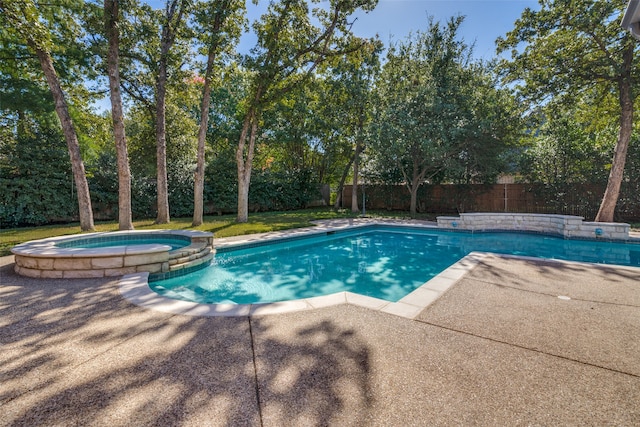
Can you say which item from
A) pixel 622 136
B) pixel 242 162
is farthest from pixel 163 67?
pixel 622 136

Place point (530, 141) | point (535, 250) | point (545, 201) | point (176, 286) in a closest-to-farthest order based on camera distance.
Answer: point (176, 286) < point (535, 250) < point (545, 201) < point (530, 141)

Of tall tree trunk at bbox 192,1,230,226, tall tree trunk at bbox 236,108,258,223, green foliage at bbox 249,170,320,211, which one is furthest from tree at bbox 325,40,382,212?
tall tree trunk at bbox 192,1,230,226

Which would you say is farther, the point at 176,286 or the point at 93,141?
the point at 93,141

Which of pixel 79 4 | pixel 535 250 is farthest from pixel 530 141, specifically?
pixel 79 4

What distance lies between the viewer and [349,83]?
45.7 ft

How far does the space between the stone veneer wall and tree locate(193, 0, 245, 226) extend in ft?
30.0

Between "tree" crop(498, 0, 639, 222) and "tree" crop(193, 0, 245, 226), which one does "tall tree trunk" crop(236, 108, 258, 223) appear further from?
"tree" crop(498, 0, 639, 222)

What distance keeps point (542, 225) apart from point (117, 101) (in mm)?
14447

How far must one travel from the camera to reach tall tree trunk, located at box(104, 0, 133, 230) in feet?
25.3

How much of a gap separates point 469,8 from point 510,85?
3.56 meters

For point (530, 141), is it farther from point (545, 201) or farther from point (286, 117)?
point (286, 117)

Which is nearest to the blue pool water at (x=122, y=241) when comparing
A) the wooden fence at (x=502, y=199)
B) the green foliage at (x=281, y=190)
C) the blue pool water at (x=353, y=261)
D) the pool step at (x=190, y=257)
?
the pool step at (x=190, y=257)

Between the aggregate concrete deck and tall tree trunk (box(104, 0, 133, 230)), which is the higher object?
tall tree trunk (box(104, 0, 133, 230))

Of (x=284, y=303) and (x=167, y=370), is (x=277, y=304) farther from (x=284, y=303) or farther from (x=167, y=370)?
(x=167, y=370)
